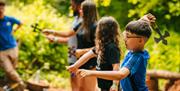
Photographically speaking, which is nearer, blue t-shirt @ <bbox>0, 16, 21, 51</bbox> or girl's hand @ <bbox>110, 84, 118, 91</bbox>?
girl's hand @ <bbox>110, 84, 118, 91</bbox>

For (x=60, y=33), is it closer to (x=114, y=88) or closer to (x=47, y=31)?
(x=47, y=31)

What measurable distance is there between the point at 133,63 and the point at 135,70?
0.07 metres

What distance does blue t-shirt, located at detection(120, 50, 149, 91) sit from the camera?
201 inches

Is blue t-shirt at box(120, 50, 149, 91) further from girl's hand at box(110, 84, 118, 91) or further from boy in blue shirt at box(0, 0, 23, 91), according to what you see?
boy in blue shirt at box(0, 0, 23, 91)

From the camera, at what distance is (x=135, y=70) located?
5113 millimetres

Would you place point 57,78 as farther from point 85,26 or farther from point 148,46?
point 85,26

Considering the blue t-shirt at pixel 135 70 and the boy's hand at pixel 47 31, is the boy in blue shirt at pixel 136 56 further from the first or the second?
the boy's hand at pixel 47 31

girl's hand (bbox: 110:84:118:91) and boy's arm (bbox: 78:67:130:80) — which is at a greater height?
boy's arm (bbox: 78:67:130:80)

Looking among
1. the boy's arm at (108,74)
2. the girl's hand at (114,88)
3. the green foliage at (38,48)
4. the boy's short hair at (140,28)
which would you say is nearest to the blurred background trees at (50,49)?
the green foliage at (38,48)

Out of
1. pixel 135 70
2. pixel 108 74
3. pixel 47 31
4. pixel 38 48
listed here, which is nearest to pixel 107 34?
pixel 135 70

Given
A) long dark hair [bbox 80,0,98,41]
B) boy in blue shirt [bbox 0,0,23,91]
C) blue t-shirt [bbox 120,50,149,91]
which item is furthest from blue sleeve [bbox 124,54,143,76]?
boy in blue shirt [bbox 0,0,23,91]

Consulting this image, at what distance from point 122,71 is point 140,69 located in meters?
0.29

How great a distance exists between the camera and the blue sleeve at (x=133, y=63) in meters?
5.08

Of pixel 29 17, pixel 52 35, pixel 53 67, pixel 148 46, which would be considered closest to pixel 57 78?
pixel 53 67
